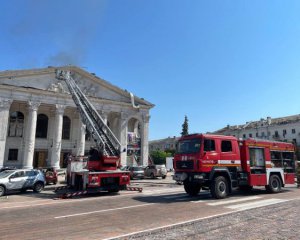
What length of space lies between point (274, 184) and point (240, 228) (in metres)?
9.67

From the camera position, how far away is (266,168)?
15.3 m

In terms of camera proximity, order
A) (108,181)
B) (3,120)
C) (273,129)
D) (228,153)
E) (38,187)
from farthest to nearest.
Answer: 1. (273,129)
2. (3,120)
3. (38,187)
4. (108,181)
5. (228,153)

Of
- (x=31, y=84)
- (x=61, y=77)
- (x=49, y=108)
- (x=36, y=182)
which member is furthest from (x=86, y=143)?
(x=36, y=182)

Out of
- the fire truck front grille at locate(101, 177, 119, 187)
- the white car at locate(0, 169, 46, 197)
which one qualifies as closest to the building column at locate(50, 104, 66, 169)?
the white car at locate(0, 169, 46, 197)

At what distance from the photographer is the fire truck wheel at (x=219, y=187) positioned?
509 inches

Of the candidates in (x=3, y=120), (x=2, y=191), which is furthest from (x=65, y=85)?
(x=2, y=191)

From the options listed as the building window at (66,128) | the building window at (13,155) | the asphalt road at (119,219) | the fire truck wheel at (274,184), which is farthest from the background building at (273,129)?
the asphalt road at (119,219)

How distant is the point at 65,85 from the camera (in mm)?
38281

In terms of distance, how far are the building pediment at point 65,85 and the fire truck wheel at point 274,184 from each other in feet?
91.3

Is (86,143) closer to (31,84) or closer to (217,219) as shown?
(31,84)

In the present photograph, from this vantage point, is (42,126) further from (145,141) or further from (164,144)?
(164,144)

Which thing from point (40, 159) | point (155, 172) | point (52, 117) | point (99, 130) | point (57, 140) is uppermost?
point (52, 117)

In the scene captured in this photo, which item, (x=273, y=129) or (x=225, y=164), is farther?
(x=273, y=129)

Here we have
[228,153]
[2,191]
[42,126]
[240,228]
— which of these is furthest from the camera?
[42,126]
